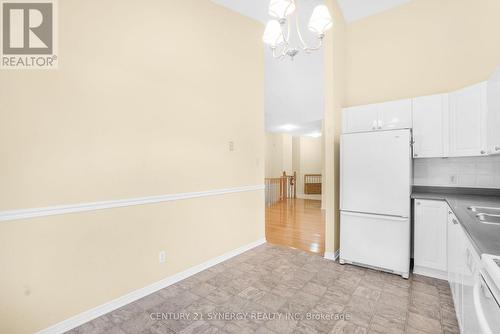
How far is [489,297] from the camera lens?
932 millimetres

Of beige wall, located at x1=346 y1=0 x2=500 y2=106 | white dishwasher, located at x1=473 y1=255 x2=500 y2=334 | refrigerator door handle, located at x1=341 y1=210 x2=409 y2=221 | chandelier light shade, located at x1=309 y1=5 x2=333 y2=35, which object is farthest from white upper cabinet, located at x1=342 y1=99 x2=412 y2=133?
white dishwasher, located at x1=473 y1=255 x2=500 y2=334

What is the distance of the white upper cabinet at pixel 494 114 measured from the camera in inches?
74.9

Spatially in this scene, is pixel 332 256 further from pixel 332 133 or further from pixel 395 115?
pixel 395 115

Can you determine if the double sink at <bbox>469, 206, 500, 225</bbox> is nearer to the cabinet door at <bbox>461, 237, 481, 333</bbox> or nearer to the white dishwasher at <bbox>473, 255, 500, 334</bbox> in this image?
the cabinet door at <bbox>461, 237, 481, 333</bbox>

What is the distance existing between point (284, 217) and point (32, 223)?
→ 4.63 meters

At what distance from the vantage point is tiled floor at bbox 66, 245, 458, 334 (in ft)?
5.98

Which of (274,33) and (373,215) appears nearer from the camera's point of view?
(274,33)

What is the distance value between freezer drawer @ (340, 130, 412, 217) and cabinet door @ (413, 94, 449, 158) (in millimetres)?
379

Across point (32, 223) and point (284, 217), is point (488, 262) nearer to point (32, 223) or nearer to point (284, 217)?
point (32, 223)

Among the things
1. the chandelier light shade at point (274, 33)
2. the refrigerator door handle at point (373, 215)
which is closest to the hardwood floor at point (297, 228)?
the refrigerator door handle at point (373, 215)

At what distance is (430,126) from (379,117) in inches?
21.4

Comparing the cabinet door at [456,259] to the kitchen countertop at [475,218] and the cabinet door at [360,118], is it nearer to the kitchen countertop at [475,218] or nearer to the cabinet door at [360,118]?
the kitchen countertop at [475,218]

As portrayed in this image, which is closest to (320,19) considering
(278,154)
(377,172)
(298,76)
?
(377,172)

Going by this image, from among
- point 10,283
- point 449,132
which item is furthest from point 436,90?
point 10,283
